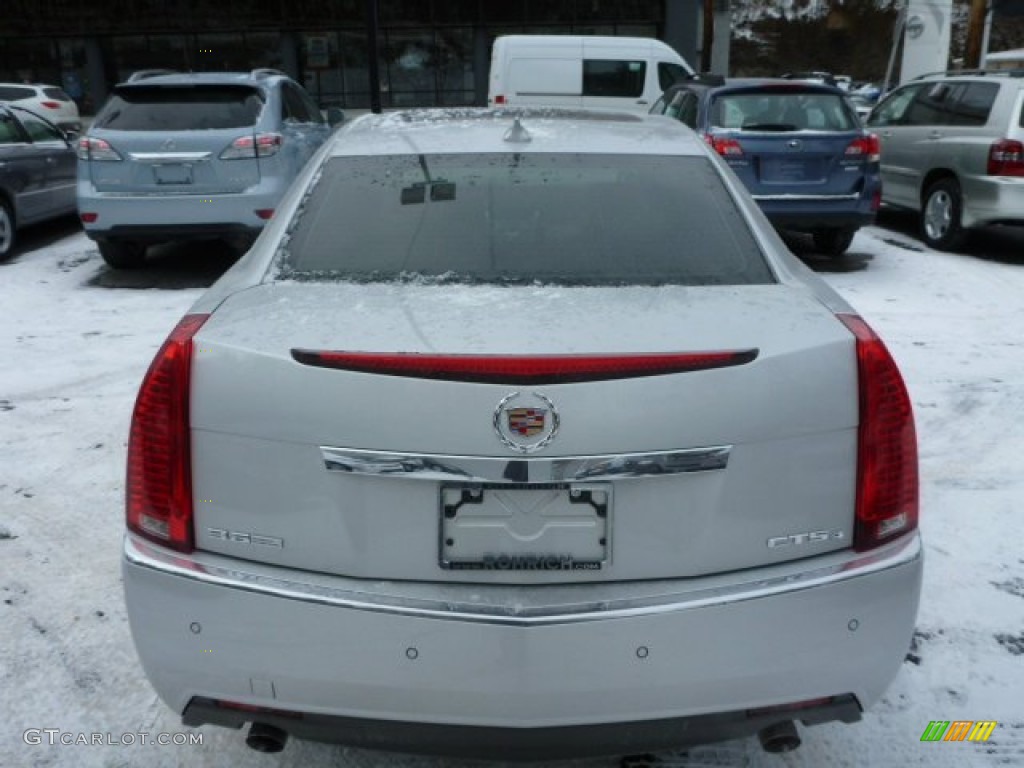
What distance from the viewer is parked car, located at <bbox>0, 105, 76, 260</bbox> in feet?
31.8

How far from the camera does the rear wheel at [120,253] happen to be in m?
9.04

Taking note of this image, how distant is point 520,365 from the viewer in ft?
6.41

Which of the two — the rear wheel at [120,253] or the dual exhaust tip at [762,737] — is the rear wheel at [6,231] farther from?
the dual exhaust tip at [762,737]

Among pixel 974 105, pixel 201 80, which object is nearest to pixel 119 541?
pixel 201 80

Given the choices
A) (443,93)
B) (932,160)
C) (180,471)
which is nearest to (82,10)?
(443,93)

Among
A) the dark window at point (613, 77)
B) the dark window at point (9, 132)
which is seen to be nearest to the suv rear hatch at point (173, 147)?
the dark window at point (9, 132)

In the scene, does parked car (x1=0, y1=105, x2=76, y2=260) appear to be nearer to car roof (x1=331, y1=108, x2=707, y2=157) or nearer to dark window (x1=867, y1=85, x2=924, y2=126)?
car roof (x1=331, y1=108, x2=707, y2=157)

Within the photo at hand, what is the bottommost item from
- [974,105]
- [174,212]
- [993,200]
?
[993,200]

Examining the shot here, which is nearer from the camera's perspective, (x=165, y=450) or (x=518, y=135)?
(x=165, y=450)

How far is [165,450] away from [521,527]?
0.78 metres

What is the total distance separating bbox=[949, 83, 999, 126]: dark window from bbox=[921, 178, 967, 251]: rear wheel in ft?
2.05

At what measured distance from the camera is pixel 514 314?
7.14 feet

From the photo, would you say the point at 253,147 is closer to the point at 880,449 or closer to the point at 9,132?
the point at 9,132

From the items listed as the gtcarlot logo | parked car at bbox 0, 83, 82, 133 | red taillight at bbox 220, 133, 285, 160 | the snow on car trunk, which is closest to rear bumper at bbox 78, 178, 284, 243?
red taillight at bbox 220, 133, 285, 160
